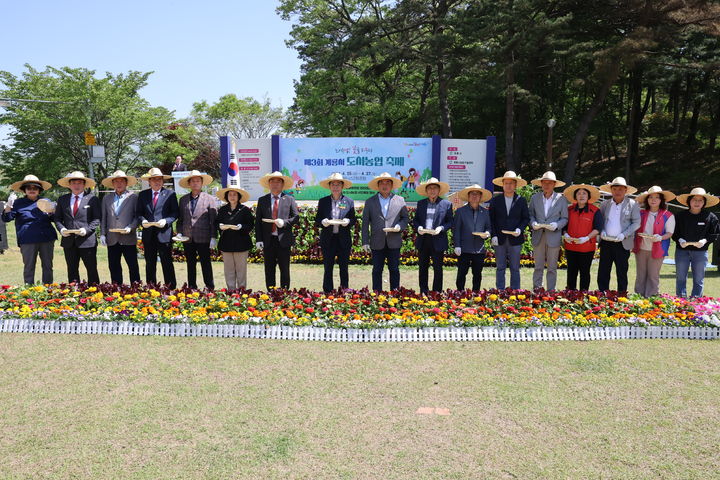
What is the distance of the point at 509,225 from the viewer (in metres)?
7.29

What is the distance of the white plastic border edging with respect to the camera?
18.5 ft

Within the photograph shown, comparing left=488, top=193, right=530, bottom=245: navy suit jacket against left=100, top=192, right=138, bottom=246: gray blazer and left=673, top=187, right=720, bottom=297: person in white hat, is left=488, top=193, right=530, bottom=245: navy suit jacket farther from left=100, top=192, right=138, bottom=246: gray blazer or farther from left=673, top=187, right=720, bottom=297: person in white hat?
left=100, top=192, right=138, bottom=246: gray blazer

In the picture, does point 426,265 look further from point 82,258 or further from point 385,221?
point 82,258

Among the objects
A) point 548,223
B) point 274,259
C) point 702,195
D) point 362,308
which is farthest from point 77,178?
point 702,195

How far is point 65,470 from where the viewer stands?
3.12 meters

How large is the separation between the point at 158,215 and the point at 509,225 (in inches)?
185

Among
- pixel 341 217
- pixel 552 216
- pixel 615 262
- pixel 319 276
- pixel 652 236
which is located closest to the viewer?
pixel 652 236

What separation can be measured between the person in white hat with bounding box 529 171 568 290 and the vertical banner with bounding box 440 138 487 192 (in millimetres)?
5176

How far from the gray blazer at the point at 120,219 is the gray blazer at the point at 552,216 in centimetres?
539

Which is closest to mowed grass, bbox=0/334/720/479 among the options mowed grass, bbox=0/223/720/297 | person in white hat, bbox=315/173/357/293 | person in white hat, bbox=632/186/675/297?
person in white hat, bbox=632/186/675/297

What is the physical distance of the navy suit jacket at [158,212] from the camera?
730 centimetres

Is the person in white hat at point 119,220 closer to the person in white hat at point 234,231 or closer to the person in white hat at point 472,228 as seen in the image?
the person in white hat at point 234,231

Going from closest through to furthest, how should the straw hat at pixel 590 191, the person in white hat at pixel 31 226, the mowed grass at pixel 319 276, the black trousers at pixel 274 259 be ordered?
the straw hat at pixel 590 191, the black trousers at pixel 274 259, the person in white hat at pixel 31 226, the mowed grass at pixel 319 276

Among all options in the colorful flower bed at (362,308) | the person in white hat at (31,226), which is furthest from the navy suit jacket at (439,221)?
the person in white hat at (31,226)
